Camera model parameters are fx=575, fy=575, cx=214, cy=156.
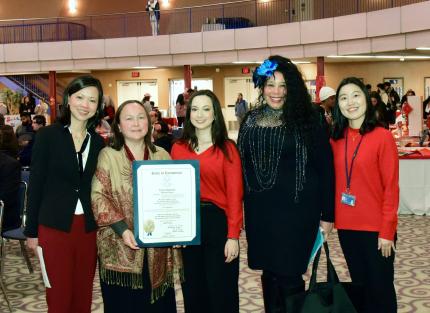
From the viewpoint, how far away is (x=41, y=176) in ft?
10.2

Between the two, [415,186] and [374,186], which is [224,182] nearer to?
[374,186]

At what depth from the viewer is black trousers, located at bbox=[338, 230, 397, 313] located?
3.26 meters

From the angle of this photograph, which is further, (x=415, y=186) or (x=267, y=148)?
(x=415, y=186)

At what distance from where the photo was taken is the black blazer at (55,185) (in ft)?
10.2

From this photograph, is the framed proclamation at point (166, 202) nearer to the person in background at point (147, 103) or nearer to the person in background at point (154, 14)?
the person in background at point (147, 103)

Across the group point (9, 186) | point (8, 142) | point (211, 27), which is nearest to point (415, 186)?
point (8, 142)

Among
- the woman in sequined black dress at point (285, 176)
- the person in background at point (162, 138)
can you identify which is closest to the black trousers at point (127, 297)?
the woman in sequined black dress at point (285, 176)

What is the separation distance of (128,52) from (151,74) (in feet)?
13.8

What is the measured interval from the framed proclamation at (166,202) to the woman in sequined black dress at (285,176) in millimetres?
390

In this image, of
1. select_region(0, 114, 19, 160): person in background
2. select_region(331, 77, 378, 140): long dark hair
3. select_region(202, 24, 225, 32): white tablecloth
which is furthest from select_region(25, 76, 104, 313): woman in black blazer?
select_region(202, 24, 225, 32): white tablecloth

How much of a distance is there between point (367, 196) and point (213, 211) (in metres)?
0.88

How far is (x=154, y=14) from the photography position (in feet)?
74.9

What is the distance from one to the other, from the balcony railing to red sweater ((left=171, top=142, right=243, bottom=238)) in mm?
16898

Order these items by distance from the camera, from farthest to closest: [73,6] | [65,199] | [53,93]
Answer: [73,6] → [53,93] → [65,199]
